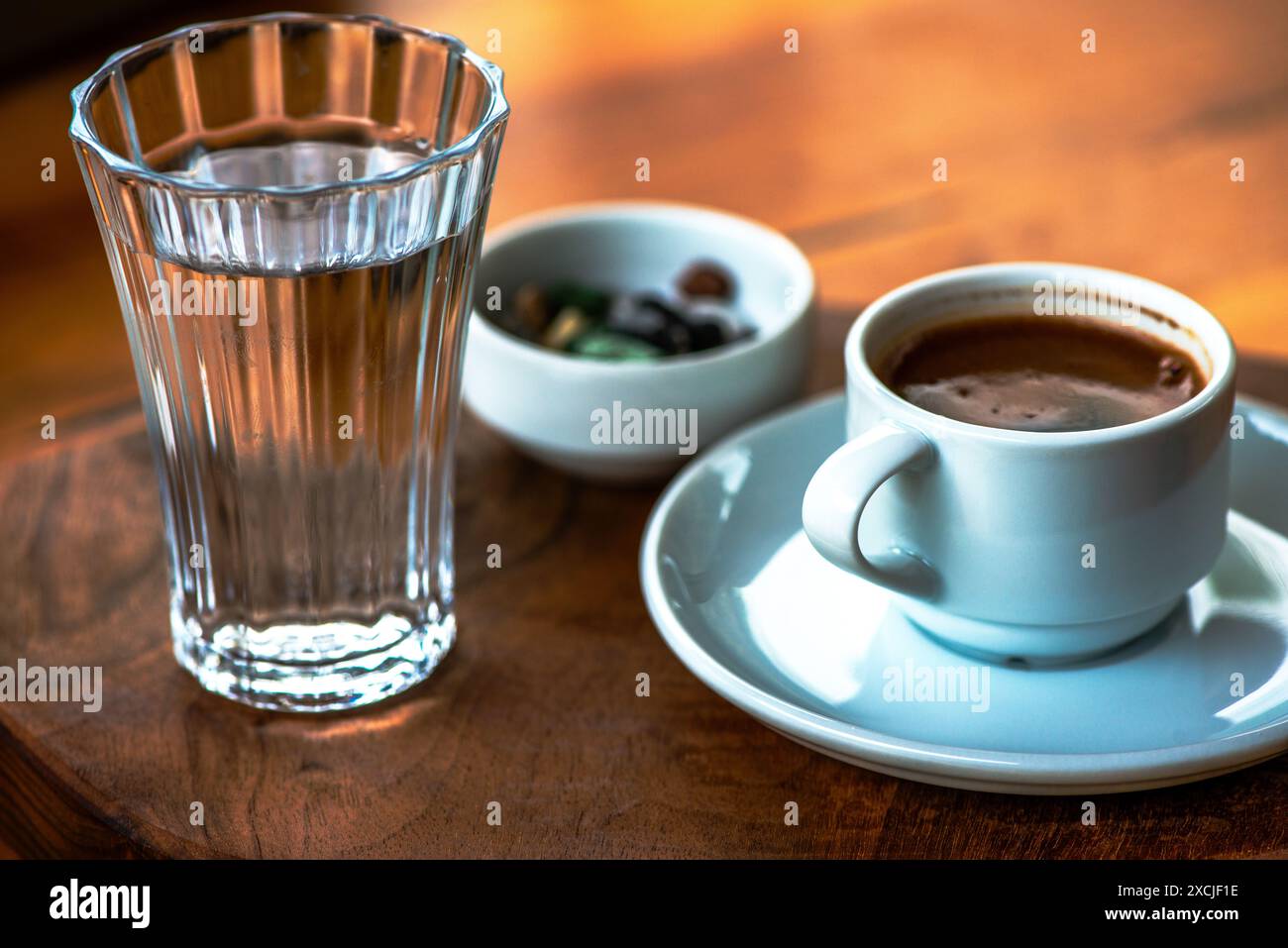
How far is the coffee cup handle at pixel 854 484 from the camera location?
25.0 inches

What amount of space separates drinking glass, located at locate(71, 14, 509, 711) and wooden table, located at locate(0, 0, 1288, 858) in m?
0.04

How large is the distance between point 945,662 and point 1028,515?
97 mm

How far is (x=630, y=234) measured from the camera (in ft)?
3.36

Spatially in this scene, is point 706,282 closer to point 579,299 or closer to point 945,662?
point 579,299

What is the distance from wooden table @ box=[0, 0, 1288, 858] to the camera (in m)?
0.65

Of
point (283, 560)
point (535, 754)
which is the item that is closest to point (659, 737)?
point (535, 754)

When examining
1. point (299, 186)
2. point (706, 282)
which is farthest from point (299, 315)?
point (706, 282)

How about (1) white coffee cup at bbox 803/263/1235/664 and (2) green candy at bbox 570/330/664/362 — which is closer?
(1) white coffee cup at bbox 803/263/1235/664

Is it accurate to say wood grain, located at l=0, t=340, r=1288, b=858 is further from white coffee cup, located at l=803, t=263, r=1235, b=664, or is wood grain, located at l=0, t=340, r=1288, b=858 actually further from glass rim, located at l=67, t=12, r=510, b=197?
glass rim, located at l=67, t=12, r=510, b=197

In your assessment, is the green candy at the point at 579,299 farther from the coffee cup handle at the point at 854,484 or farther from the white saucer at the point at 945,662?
the coffee cup handle at the point at 854,484

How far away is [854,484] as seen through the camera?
637 millimetres

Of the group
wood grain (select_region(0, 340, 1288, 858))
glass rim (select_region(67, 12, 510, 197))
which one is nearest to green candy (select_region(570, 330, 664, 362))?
wood grain (select_region(0, 340, 1288, 858))

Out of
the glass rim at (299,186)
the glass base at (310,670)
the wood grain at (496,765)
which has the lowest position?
the wood grain at (496,765)

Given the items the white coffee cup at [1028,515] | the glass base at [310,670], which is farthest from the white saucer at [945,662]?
the glass base at [310,670]
